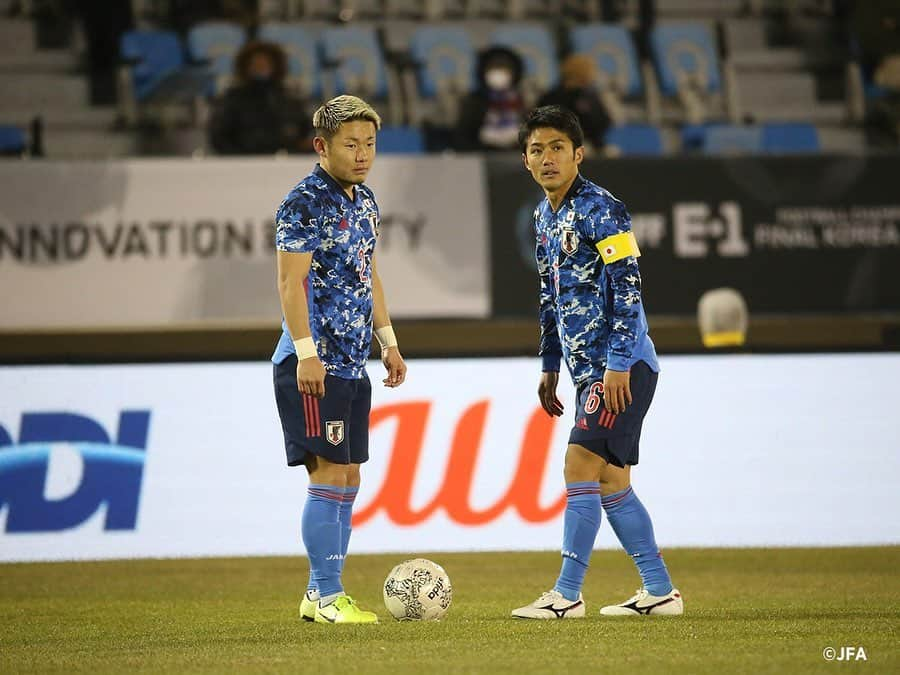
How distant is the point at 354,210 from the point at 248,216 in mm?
7112

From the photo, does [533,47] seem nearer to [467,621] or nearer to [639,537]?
[639,537]

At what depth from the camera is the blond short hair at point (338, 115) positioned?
7531 millimetres

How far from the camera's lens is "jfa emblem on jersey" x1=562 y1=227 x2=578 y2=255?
25.1ft

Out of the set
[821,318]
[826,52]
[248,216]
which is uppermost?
[826,52]

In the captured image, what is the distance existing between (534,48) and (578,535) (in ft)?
38.5

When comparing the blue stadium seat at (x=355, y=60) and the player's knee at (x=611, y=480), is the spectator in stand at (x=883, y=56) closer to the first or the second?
the blue stadium seat at (x=355, y=60)

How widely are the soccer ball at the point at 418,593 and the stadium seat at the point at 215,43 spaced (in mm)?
10896

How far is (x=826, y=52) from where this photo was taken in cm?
1986

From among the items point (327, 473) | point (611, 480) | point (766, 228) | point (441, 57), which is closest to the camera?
point (327, 473)

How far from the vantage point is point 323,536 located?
750 cm

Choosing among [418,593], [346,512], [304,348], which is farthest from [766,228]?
[304,348]

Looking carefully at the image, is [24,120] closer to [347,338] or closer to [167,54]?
[167,54]

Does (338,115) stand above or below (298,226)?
above

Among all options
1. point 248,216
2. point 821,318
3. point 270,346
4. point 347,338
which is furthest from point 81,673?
point 821,318
